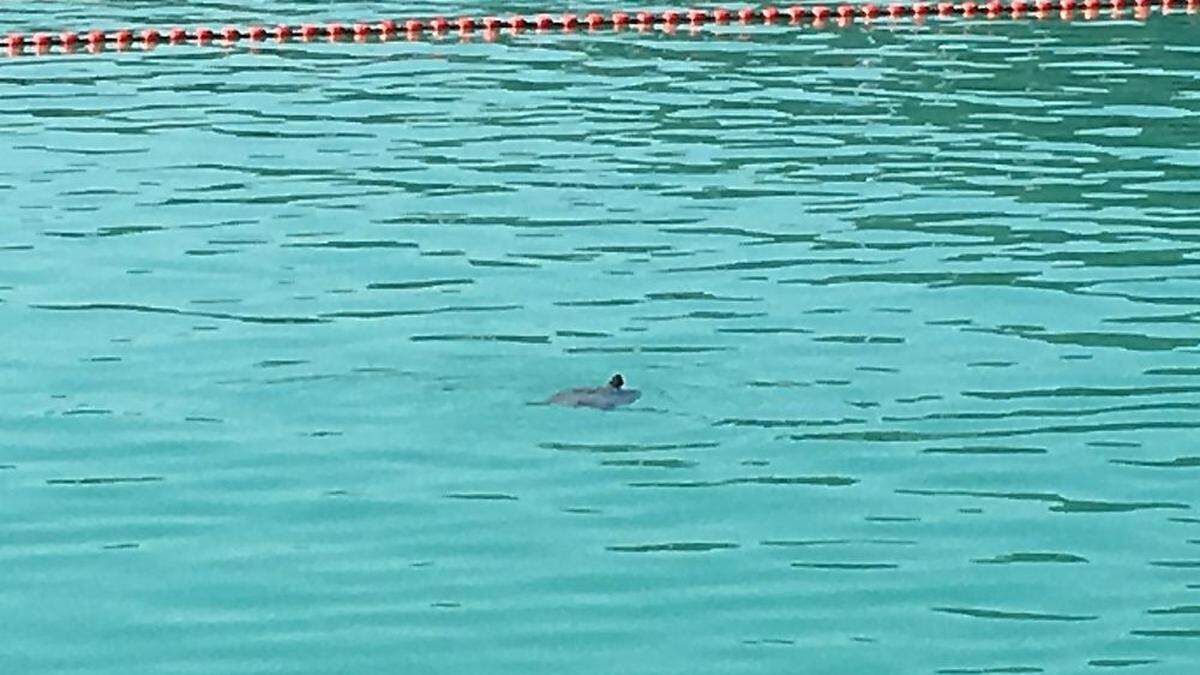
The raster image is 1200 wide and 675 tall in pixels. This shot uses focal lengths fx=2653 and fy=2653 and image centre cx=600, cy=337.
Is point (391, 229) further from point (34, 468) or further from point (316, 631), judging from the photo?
point (316, 631)

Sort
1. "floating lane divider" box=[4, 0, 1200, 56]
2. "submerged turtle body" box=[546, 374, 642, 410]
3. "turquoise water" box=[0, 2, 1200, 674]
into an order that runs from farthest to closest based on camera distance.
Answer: "floating lane divider" box=[4, 0, 1200, 56], "submerged turtle body" box=[546, 374, 642, 410], "turquoise water" box=[0, 2, 1200, 674]

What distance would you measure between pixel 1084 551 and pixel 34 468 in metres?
5.60

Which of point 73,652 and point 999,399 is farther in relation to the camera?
point 999,399

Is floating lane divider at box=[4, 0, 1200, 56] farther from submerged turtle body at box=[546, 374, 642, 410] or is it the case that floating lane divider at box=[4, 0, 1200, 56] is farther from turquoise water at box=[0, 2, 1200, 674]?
submerged turtle body at box=[546, 374, 642, 410]

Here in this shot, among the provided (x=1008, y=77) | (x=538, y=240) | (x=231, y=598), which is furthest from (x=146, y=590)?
(x=1008, y=77)

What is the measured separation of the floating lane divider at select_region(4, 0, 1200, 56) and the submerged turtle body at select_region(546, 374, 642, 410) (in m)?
17.3

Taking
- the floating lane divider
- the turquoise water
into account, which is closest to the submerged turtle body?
the turquoise water

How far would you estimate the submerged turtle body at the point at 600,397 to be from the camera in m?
15.1

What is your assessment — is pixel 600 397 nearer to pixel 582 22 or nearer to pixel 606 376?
pixel 606 376

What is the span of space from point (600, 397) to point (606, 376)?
75 cm

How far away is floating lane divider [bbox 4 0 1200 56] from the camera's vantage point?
32.1 metres

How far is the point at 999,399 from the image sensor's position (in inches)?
602

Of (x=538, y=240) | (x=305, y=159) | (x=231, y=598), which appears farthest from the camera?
(x=305, y=159)

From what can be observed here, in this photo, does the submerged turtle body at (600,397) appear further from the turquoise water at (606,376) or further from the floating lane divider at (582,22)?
the floating lane divider at (582,22)
